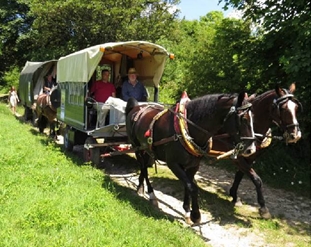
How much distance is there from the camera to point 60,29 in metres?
23.0

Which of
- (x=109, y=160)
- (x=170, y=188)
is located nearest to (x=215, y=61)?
(x=109, y=160)

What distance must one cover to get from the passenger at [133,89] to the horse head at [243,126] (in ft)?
13.9

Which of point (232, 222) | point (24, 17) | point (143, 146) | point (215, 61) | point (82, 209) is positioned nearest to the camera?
point (82, 209)

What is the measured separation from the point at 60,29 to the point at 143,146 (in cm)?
1833

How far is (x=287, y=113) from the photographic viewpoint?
211 inches

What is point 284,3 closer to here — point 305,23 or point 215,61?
point 305,23

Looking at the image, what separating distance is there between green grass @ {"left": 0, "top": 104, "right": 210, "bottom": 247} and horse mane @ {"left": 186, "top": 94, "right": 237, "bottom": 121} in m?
1.53

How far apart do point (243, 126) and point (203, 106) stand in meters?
0.70

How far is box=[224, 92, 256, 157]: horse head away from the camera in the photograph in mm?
4719

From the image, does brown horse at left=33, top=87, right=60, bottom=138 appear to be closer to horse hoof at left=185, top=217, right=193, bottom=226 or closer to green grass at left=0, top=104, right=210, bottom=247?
green grass at left=0, top=104, right=210, bottom=247

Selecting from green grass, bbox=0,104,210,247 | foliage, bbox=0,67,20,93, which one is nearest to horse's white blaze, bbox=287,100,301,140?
green grass, bbox=0,104,210,247

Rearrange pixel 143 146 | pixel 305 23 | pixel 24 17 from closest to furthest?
pixel 143 146, pixel 305 23, pixel 24 17

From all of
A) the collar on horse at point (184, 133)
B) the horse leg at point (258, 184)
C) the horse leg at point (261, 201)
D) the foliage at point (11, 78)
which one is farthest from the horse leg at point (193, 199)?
the foliage at point (11, 78)

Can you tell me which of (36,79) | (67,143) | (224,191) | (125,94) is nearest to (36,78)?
(36,79)
